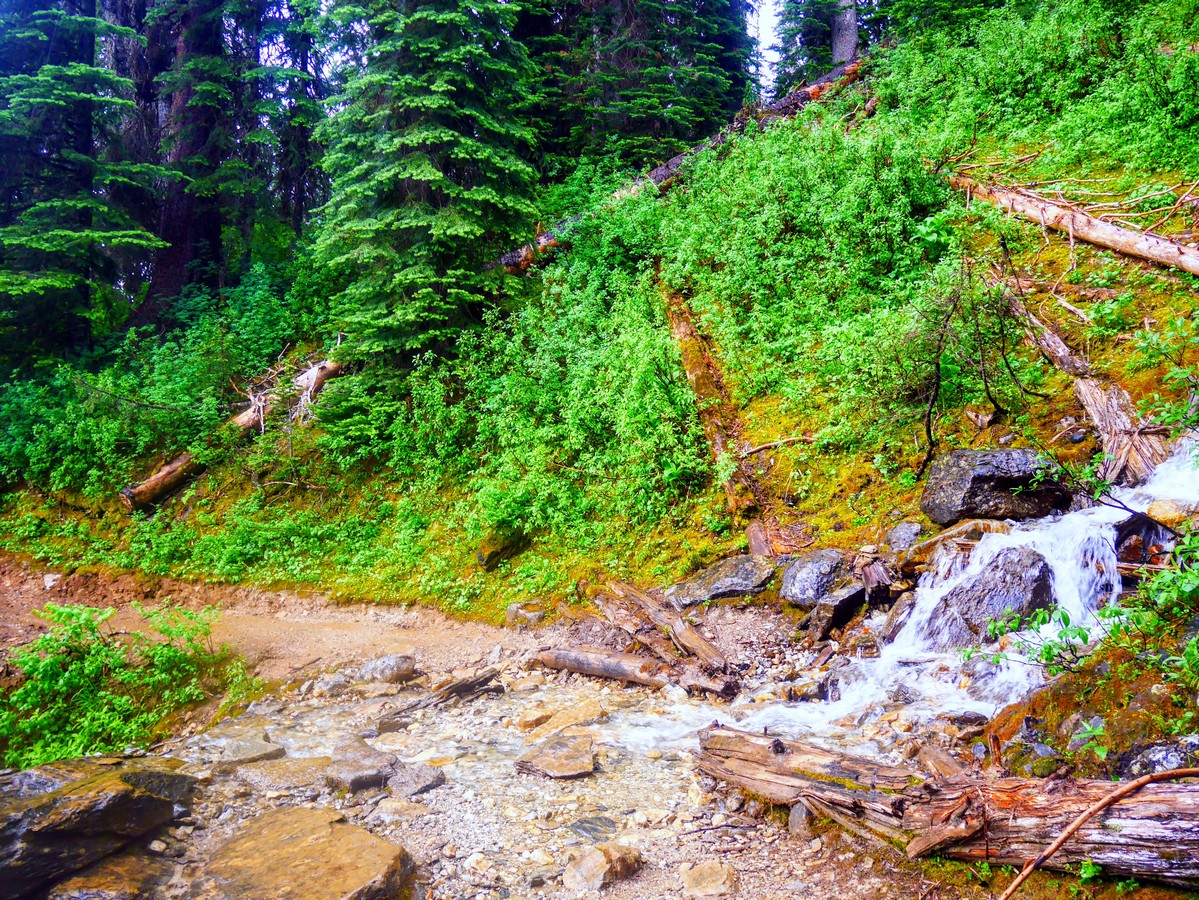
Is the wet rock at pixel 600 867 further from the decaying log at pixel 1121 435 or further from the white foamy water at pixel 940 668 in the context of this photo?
the decaying log at pixel 1121 435

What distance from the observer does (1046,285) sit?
831 centimetres

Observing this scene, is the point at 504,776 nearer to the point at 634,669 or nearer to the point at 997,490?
the point at 634,669

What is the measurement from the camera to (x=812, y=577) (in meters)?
6.60

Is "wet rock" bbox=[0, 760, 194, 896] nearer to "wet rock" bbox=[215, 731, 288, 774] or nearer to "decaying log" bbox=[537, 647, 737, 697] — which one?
"wet rock" bbox=[215, 731, 288, 774]

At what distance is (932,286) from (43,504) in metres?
16.0

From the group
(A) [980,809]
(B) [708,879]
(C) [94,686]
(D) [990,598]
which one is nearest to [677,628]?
(D) [990,598]

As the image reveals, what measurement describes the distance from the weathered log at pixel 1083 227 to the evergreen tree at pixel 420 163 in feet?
24.9

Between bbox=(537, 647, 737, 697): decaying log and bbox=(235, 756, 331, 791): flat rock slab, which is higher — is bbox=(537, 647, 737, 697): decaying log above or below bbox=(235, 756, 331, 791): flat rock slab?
above

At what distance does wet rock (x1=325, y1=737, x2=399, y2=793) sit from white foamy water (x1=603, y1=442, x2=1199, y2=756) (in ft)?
6.22

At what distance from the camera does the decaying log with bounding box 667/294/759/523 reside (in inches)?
311

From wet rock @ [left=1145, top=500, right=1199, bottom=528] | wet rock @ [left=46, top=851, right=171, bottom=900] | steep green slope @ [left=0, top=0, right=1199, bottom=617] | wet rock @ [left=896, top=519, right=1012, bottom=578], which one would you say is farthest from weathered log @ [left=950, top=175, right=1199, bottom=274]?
wet rock @ [left=46, top=851, right=171, bottom=900]

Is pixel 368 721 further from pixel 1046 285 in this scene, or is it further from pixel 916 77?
pixel 916 77

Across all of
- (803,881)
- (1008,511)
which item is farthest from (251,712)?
(1008,511)

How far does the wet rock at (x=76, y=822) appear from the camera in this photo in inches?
149
